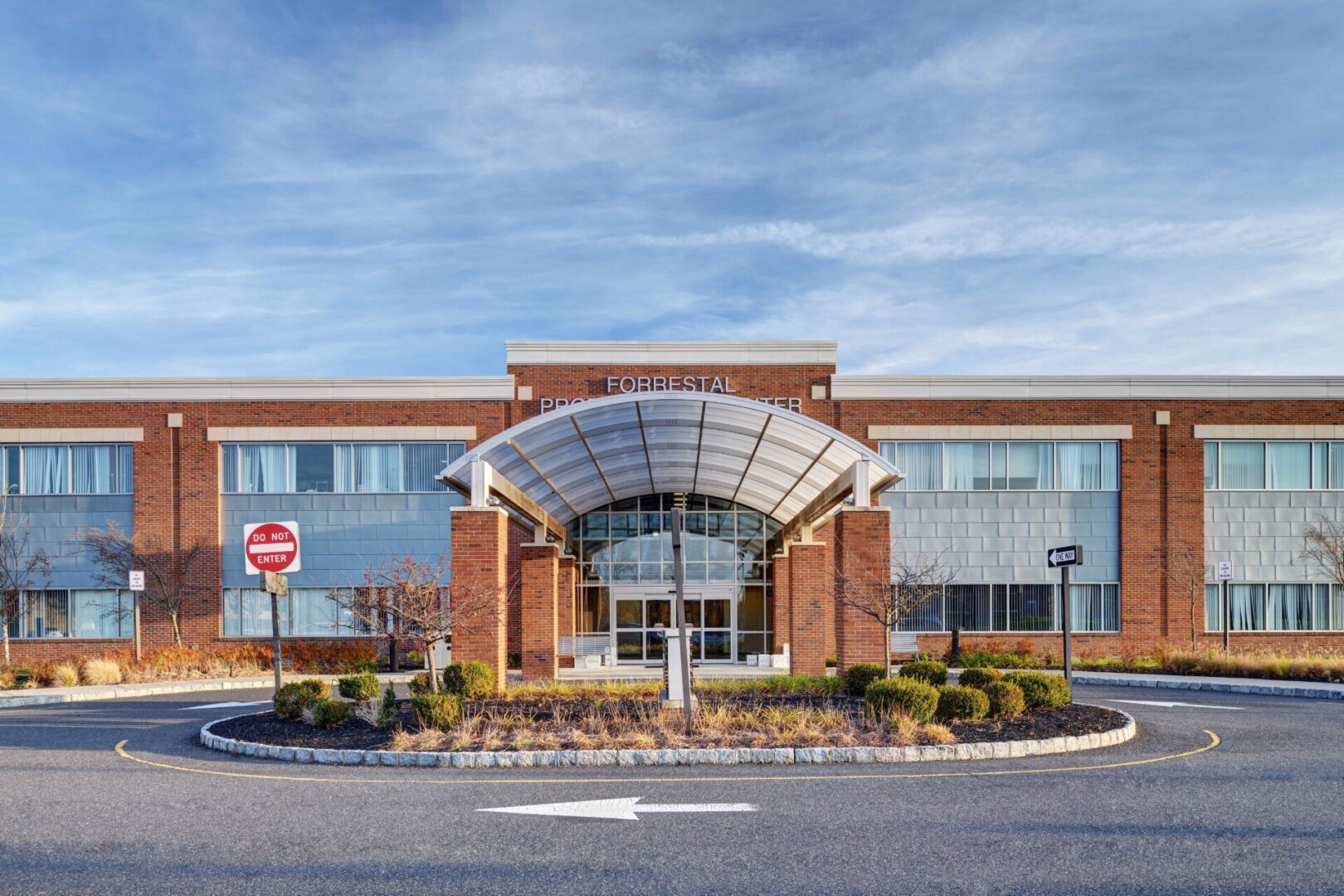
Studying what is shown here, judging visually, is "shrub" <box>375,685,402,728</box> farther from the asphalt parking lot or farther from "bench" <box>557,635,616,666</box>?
"bench" <box>557,635,616,666</box>

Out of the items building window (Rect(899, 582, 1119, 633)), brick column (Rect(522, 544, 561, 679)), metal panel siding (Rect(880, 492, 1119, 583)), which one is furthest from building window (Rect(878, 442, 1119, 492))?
brick column (Rect(522, 544, 561, 679))

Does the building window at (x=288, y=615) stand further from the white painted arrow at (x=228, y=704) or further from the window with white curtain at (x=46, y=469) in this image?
the white painted arrow at (x=228, y=704)

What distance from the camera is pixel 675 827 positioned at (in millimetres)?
9086

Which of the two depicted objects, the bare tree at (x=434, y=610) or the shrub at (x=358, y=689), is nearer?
the shrub at (x=358, y=689)

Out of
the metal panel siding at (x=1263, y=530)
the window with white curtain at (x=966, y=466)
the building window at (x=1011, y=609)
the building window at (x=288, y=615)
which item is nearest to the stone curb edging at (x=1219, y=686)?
the building window at (x=1011, y=609)

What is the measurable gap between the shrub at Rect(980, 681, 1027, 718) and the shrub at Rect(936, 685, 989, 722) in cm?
25

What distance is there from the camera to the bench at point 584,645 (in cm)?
3125

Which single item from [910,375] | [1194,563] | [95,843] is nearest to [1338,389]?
[1194,563]

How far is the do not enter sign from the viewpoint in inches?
705

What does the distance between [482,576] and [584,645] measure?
13082 mm

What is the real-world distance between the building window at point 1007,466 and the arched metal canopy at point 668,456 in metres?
5.55

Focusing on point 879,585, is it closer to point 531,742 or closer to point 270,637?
point 531,742

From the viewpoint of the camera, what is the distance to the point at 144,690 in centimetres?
2344

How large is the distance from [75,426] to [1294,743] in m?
30.8
